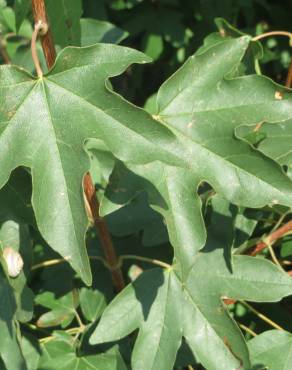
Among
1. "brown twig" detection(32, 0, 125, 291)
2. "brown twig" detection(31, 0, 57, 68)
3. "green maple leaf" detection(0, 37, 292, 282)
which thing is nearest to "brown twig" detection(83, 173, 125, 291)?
"brown twig" detection(32, 0, 125, 291)

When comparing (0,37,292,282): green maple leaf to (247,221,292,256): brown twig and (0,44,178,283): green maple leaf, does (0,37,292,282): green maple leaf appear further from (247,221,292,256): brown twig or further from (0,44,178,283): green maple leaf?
(247,221,292,256): brown twig

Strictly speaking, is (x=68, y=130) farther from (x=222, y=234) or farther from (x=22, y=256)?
(x=222, y=234)

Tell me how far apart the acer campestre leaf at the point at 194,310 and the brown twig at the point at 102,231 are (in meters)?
0.08

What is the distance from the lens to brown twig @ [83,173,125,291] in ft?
4.58

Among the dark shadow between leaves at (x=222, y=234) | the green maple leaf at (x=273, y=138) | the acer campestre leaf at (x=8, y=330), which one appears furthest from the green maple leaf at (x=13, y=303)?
the green maple leaf at (x=273, y=138)

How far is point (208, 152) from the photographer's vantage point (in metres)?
1.32

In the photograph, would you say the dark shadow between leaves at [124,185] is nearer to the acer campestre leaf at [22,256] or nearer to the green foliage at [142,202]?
the green foliage at [142,202]

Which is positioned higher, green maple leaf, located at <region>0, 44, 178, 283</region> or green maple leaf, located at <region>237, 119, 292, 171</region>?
green maple leaf, located at <region>0, 44, 178, 283</region>

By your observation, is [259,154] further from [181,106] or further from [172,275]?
[172,275]

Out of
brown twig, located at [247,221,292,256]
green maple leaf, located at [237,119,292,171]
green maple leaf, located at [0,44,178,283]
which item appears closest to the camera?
green maple leaf, located at [0,44,178,283]

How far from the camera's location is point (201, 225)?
1.29m

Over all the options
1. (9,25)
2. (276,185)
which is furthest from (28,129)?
(9,25)

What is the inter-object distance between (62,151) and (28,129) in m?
0.08

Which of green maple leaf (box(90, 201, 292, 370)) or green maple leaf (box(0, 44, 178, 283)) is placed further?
green maple leaf (box(90, 201, 292, 370))
